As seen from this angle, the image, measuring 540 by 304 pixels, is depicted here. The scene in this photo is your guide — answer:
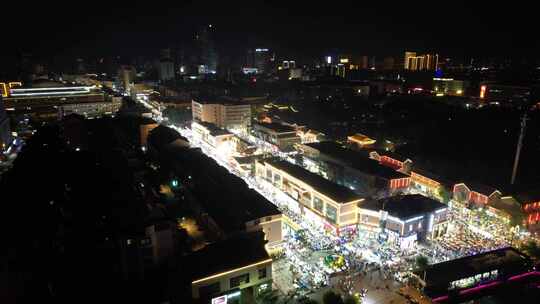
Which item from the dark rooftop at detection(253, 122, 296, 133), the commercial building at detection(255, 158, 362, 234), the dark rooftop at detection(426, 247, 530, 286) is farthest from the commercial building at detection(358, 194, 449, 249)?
the dark rooftop at detection(253, 122, 296, 133)

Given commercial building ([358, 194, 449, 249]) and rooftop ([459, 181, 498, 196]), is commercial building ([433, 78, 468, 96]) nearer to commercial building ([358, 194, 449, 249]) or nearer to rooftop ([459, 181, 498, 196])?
rooftop ([459, 181, 498, 196])

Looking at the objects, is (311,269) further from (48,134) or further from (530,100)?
(530,100)

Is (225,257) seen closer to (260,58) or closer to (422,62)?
(422,62)

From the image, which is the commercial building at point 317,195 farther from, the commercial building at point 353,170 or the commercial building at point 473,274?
the commercial building at point 473,274

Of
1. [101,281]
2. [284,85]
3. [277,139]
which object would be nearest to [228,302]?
[101,281]

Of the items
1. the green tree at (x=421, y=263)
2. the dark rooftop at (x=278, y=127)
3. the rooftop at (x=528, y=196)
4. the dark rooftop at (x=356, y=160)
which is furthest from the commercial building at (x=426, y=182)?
the dark rooftop at (x=278, y=127)

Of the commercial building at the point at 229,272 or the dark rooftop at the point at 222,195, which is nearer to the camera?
the commercial building at the point at 229,272
